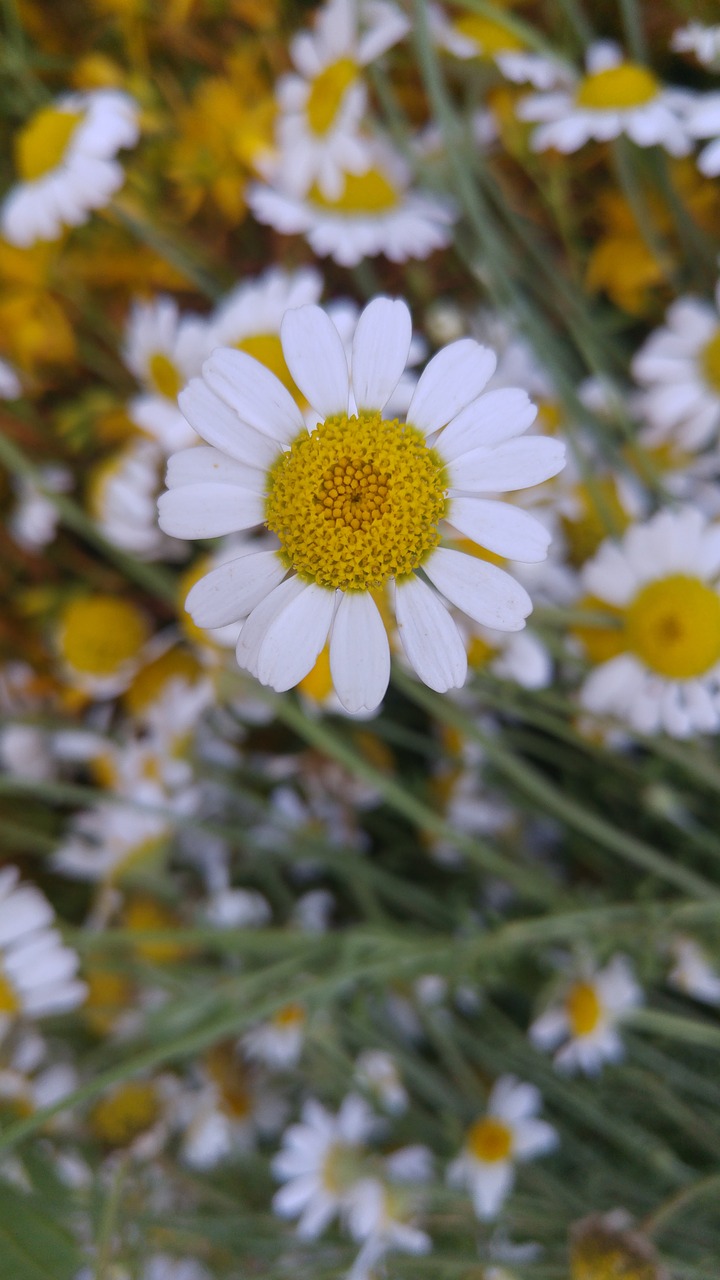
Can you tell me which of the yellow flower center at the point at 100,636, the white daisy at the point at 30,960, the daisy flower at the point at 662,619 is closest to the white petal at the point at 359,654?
the daisy flower at the point at 662,619

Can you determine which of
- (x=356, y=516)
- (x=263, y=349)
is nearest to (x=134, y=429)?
(x=263, y=349)

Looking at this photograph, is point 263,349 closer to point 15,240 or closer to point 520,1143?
point 15,240

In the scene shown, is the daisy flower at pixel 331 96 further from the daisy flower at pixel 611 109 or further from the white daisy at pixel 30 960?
the white daisy at pixel 30 960

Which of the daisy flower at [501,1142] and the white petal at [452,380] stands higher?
the white petal at [452,380]

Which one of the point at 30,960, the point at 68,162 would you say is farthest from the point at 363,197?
the point at 30,960

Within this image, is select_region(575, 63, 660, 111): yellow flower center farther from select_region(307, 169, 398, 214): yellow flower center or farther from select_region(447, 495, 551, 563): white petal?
select_region(447, 495, 551, 563): white petal

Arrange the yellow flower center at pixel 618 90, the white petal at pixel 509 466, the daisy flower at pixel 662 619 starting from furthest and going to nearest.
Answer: the yellow flower center at pixel 618 90 → the daisy flower at pixel 662 619 → the white petal at pixel 509 466
